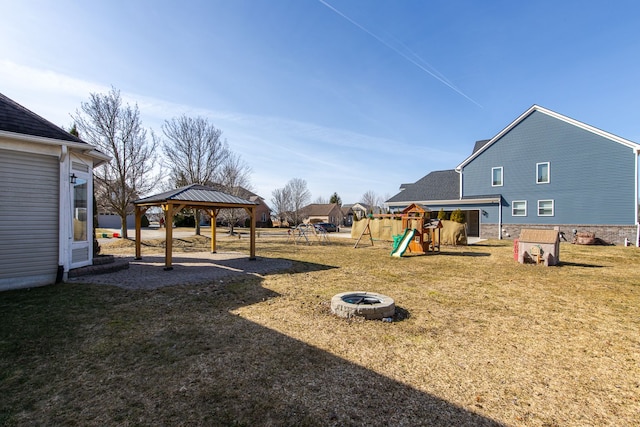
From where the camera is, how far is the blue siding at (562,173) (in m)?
18.0

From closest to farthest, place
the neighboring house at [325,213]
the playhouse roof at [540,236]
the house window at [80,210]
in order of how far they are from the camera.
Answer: the house window at [80,210], the playhouse roof at [540,236], the neighboring house at [325,213]

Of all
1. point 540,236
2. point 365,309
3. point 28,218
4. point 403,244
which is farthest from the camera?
point 403,244

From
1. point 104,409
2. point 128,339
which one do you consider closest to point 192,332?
point 128,339

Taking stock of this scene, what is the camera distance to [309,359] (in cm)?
357

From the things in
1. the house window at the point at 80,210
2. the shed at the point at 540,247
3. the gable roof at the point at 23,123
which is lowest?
the shed at the point at 540,247

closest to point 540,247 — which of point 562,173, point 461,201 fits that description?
point 562,173

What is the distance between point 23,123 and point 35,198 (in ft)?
5.63

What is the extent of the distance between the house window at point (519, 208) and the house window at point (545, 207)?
84 centimetres

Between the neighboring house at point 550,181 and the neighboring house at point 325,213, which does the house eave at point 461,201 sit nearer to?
the neighboring house at point 550,181

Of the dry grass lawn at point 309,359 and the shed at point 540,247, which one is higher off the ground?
the shed at point 540,247

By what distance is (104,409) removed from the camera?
262 centimetres

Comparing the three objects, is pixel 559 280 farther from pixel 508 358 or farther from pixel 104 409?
pixel 104 409

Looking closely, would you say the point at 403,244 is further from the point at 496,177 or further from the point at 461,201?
the point at 496,177

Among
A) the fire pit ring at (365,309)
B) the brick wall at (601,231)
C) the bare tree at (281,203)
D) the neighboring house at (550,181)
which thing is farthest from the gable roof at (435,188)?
the bare tree at (281,203)
